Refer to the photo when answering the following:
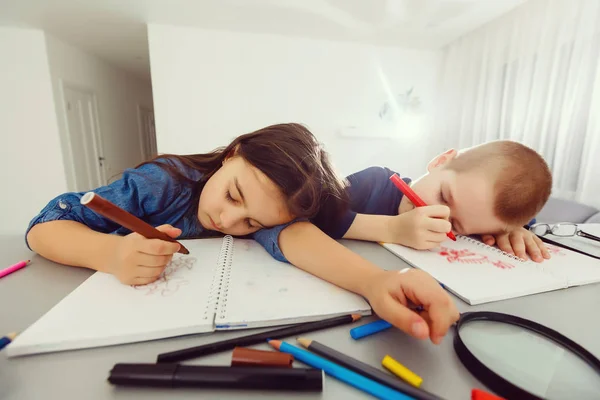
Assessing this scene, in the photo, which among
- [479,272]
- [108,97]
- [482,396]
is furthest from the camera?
[108,97]

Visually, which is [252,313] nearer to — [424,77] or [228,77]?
[228,77]

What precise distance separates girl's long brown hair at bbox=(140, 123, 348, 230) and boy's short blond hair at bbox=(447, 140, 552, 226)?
293 millimetres

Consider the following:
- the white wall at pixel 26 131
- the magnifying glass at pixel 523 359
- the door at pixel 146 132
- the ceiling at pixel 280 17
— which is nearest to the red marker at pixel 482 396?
the magnifying glass at pixel 523 359

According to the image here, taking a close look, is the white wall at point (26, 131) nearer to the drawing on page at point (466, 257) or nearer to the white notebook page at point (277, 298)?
the white notebook page at point (277, 298)

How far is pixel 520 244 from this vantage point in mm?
534

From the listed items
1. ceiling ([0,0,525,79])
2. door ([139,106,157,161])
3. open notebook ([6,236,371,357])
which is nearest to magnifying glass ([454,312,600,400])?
open notebook ([6,236,371,357])

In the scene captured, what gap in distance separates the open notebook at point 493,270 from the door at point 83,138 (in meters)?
3.15

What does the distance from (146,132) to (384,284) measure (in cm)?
520

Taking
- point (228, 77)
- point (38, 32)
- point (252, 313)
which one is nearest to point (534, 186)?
point (252, 313)

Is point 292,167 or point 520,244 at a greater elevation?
point 292,167

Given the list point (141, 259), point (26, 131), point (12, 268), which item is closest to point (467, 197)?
point (141, 259)

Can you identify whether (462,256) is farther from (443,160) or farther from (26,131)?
(26,131)

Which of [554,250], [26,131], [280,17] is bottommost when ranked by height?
[554,250]

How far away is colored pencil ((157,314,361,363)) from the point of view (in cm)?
24
